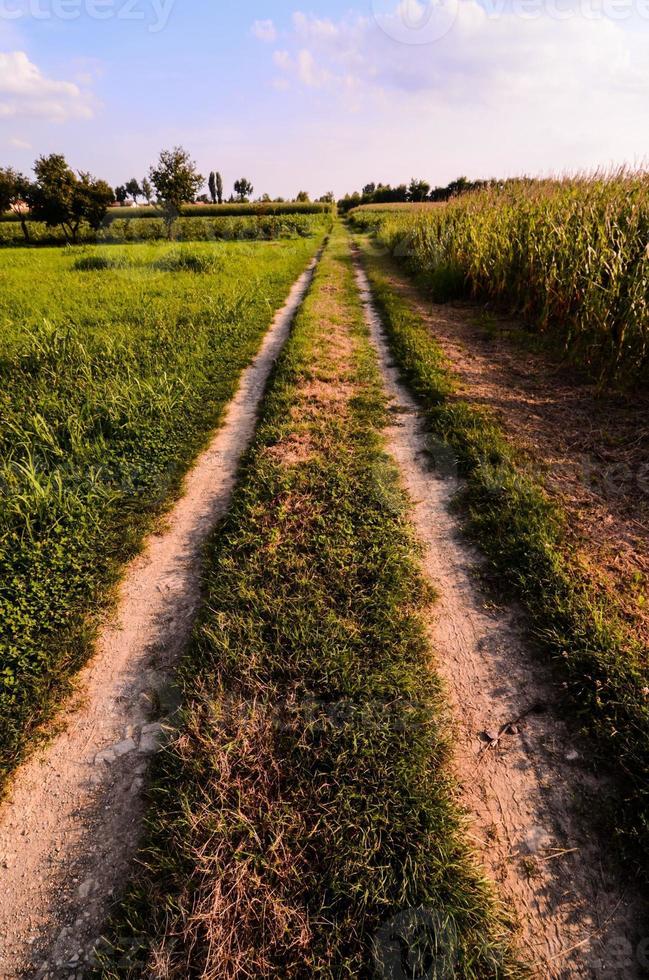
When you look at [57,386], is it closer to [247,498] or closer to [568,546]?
[247,498]

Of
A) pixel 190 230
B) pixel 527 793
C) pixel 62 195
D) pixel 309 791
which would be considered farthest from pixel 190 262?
A: pixel 62 195

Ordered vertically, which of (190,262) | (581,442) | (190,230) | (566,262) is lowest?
(581,442)

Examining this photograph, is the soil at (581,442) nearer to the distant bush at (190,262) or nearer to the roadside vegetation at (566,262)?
the roadside vegetation at (566,262)

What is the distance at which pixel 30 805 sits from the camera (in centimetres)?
215

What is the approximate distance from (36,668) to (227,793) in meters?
1.47

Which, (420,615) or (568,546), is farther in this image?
(568,546)

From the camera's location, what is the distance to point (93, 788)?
7.18 feet

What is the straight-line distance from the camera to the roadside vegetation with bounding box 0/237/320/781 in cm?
280

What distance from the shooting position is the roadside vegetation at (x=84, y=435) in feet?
9.18

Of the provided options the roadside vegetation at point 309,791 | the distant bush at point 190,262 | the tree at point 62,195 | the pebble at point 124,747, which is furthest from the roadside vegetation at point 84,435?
the tree at point 62,195

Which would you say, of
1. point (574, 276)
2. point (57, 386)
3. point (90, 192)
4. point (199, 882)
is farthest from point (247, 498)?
point (90, 192)

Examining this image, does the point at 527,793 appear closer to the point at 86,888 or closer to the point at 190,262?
the point at 86,888

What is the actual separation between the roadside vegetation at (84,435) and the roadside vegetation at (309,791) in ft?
2.88

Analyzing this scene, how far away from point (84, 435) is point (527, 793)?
5005mm
